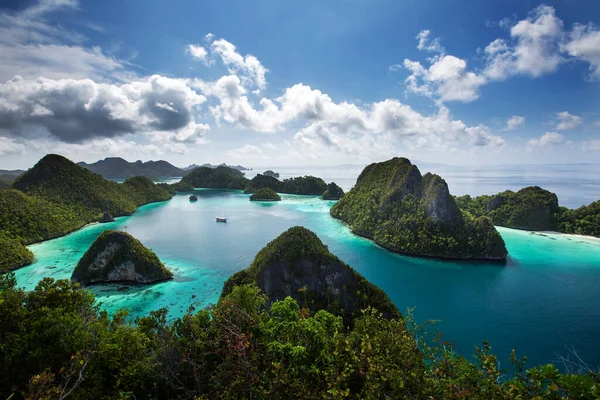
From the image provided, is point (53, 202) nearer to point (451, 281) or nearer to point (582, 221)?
point (451, 281)

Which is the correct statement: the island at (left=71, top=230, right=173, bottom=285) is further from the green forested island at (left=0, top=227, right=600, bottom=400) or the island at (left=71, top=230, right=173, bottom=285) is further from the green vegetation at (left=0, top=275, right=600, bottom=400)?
the green vegetation at (left=0, top=275, right=600, bottom=400)

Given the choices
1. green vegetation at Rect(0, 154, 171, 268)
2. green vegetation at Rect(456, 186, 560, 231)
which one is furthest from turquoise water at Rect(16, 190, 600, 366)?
green vegetation at Rect(456, 186, 560, 231)

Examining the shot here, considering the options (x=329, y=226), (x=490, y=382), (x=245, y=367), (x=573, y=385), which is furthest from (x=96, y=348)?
(x=329, y=226)

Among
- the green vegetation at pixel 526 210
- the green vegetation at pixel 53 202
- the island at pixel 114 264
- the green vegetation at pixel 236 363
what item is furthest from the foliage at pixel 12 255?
the green vegetation at pixel 526 210

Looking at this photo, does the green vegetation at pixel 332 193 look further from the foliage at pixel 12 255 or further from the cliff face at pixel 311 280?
the foliage at pixel 12 255

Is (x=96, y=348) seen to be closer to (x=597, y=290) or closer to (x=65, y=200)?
(x=597, y=290)

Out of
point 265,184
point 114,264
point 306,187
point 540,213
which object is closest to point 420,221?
point 540,213
